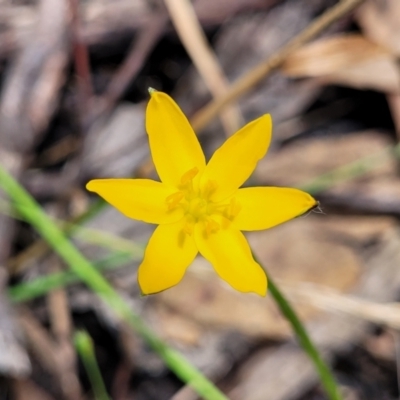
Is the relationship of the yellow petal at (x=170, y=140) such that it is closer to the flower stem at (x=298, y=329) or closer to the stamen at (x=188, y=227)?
the stamen at (x=188, y=227)

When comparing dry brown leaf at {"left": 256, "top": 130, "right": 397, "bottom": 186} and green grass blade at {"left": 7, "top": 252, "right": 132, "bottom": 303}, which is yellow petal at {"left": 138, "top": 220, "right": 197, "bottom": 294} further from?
dry brown leaf at {"left": 256, "top": 130, "right": 397, "bottom": 186}

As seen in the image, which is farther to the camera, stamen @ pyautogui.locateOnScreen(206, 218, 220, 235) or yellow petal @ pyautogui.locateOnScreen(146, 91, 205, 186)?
stamen @ pyautogui.locateOnScreen(206, 218, 220, 235)

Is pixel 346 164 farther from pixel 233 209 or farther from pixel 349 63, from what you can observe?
pixel 233 209

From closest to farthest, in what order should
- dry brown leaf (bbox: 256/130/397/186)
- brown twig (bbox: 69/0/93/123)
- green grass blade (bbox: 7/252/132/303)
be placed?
green grass blade (bbox: 7/252/132/303) → brown twig (bbox: 69/0/93/123) → dry brown leaf (bbox: 256/130/397/186)

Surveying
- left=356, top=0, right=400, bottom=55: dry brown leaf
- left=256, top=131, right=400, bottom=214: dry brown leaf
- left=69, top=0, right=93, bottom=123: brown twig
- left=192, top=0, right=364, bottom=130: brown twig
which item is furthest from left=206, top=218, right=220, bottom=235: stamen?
left=356, top=0, right=400, bottom=55: dry brown leaf

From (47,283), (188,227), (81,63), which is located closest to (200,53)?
(81,63)

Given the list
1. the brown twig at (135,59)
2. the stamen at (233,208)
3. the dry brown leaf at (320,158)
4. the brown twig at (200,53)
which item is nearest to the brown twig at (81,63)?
the brown twig at (135,59)

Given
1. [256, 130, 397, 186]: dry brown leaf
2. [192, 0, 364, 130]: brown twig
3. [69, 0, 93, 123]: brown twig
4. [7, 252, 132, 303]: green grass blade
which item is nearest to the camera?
[192, 0, 364, 130]: brown twig
